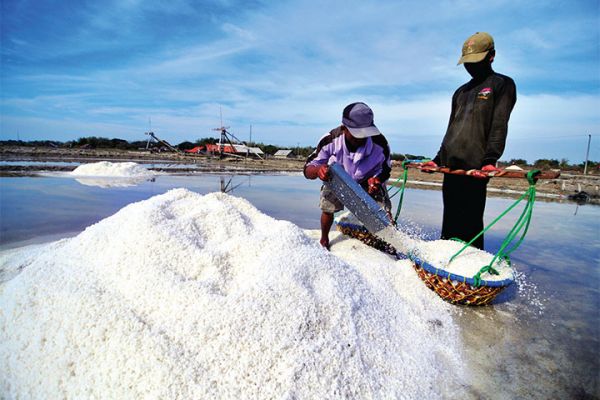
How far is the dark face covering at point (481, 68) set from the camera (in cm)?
214

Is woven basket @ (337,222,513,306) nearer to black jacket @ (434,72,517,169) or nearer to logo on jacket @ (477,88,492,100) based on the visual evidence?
black jacket @ (434,72,517,169)

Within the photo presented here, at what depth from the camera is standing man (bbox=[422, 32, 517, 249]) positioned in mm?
2031

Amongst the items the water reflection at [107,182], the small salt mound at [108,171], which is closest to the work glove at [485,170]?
the water reflection at [107,182]

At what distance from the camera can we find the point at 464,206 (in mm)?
2285

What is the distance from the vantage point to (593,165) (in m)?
22.7

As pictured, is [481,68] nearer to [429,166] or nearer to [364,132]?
[429,166]

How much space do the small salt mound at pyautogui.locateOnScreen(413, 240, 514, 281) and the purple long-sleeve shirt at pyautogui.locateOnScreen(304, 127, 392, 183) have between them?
759 mm

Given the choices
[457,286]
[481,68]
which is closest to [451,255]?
[457,286]

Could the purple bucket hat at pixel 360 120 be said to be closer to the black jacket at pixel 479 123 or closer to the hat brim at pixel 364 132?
the hat brim at pixel 364 132

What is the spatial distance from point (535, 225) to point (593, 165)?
2553 cm

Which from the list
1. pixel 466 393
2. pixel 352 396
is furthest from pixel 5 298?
pixel 466 393

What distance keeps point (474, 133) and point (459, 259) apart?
85cm

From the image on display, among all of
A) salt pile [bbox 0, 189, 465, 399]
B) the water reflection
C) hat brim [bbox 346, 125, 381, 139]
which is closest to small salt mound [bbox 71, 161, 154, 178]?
the water reflection

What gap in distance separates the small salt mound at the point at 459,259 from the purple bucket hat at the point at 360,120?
2.83ft
